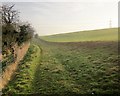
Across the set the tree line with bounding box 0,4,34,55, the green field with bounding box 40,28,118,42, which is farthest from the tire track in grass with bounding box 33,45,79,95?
the green field with bounding box 40,28,118,42

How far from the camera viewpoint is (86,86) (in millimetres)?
18250

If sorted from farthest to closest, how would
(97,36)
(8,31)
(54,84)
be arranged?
(97,36)
(8,31)
(54,84)

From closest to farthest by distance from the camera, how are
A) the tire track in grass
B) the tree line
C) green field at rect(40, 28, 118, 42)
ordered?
the tire track in grass < the tree line < green field at rect(40, 28, 118, 42)

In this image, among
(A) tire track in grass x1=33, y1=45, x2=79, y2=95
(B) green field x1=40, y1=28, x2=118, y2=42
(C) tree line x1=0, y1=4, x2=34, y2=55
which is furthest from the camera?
(B) green field x1=40, y1=28, x2=118, y2=42

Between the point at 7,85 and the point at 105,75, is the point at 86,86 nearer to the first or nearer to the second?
the point at 105,75

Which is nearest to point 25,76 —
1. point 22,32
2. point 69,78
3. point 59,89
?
point 69,78

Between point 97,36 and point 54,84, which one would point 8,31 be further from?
point 97,36

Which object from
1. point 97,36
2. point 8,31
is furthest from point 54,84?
point 97,36

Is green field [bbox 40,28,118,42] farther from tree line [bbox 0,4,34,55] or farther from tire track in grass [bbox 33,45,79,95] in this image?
tire track in grass [bbox 33,45,79,95]

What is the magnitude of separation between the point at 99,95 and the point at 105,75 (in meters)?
5.57

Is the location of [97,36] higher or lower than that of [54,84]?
higher

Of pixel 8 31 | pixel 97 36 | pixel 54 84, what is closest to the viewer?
pixel 54 84

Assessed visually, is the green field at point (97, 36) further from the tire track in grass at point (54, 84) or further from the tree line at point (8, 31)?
the tire track in grass at point (54, 84)

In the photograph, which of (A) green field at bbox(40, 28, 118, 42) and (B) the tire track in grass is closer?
(B) the tire track in grass
